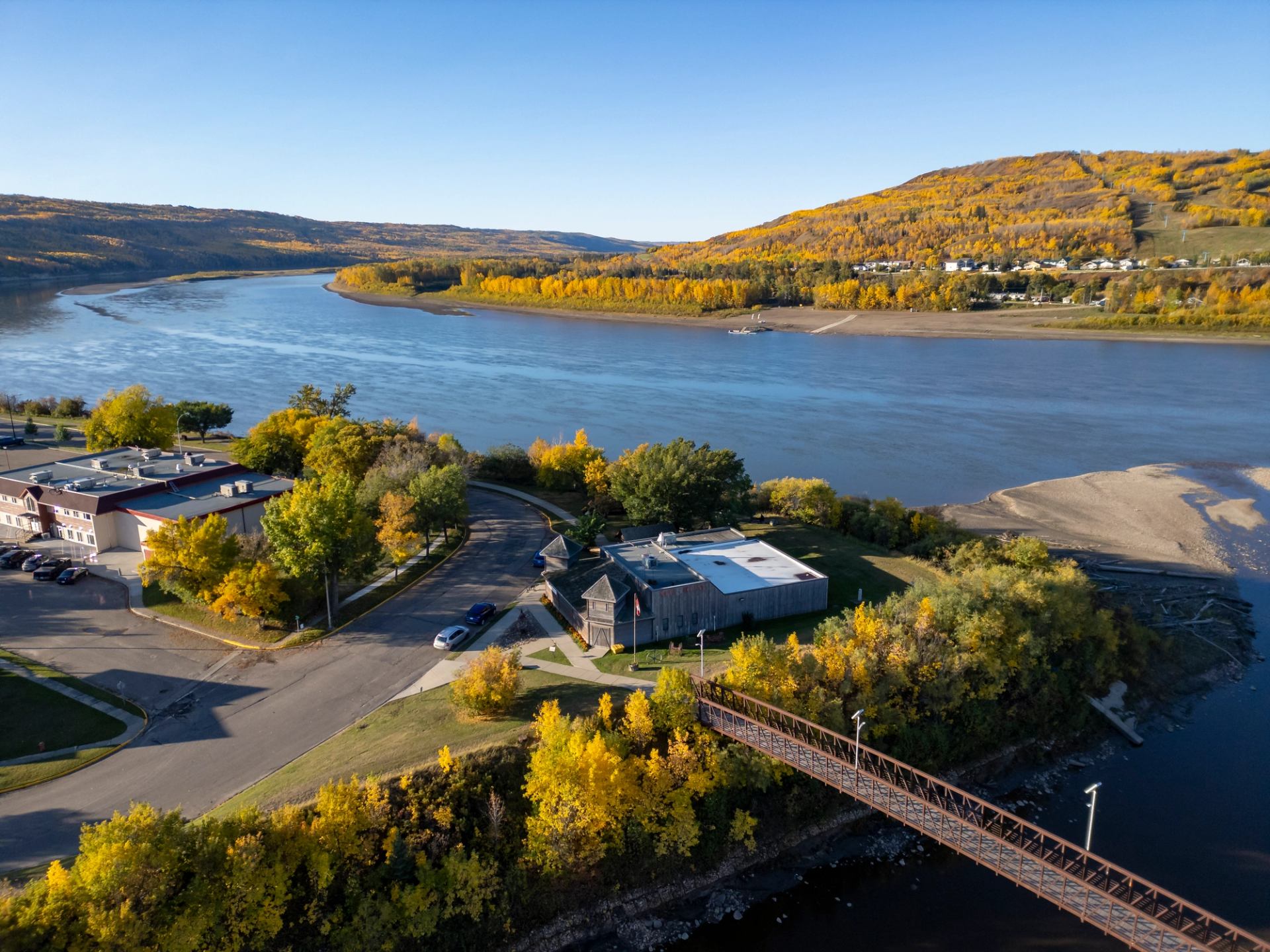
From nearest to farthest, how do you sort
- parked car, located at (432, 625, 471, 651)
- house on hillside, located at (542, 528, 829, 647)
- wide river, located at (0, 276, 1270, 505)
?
1. parked car, located at (432, 625, 471, 651)
2. house on hillside, located at (542, 528, 829, 647)
3. wide river, located at (0, 276, 1270, 505)

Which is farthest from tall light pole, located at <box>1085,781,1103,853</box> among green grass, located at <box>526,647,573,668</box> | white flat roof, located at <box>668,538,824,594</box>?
green grass, located at <box>526,647,573,668</box>

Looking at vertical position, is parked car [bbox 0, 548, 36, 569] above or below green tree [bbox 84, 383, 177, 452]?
below

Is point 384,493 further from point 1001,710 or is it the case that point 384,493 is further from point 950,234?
point 950,234

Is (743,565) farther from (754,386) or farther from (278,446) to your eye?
(754,386)

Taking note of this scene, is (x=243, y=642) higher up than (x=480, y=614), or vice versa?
(x=480, y=614)

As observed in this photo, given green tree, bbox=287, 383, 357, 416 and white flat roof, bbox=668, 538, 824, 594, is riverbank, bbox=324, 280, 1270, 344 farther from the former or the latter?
white flat roof, bbox=668, 538, 824, 594

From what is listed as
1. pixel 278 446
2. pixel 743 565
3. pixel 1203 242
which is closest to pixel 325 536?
pixel 743 565

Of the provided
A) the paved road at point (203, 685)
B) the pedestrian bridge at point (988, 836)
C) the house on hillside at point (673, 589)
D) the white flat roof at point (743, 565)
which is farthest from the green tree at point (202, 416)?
the pedestrian bridge at point (988, 836)
